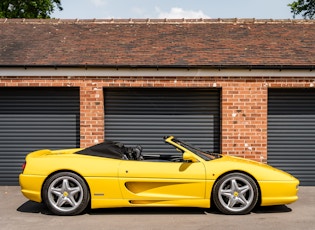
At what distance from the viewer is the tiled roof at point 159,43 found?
959cm

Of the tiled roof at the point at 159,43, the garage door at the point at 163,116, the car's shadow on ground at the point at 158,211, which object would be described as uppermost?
the tiled roof at the point at 159,43

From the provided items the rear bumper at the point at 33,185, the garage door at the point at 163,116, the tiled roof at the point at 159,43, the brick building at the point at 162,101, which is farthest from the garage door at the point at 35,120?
the rear bumper at the point at 33,185

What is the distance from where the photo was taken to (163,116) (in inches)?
380

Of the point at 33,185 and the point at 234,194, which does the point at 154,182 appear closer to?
the point at 234,194

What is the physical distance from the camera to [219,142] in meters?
9.61

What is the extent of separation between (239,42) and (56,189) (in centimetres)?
648

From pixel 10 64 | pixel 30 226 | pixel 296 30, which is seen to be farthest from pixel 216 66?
pixel 30 226

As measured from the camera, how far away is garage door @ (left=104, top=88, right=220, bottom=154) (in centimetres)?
964

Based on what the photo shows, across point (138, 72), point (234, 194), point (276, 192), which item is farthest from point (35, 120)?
point (276, 192)

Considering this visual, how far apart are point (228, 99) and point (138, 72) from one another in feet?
6.91

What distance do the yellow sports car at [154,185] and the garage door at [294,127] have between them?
10.7 ft

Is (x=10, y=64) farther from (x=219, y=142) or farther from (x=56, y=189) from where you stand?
(x=219, y=142)

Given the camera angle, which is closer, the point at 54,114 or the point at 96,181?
the point at 96,181

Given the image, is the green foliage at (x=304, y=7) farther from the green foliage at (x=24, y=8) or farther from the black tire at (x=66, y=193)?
the black tire at (x=66, y=193)
